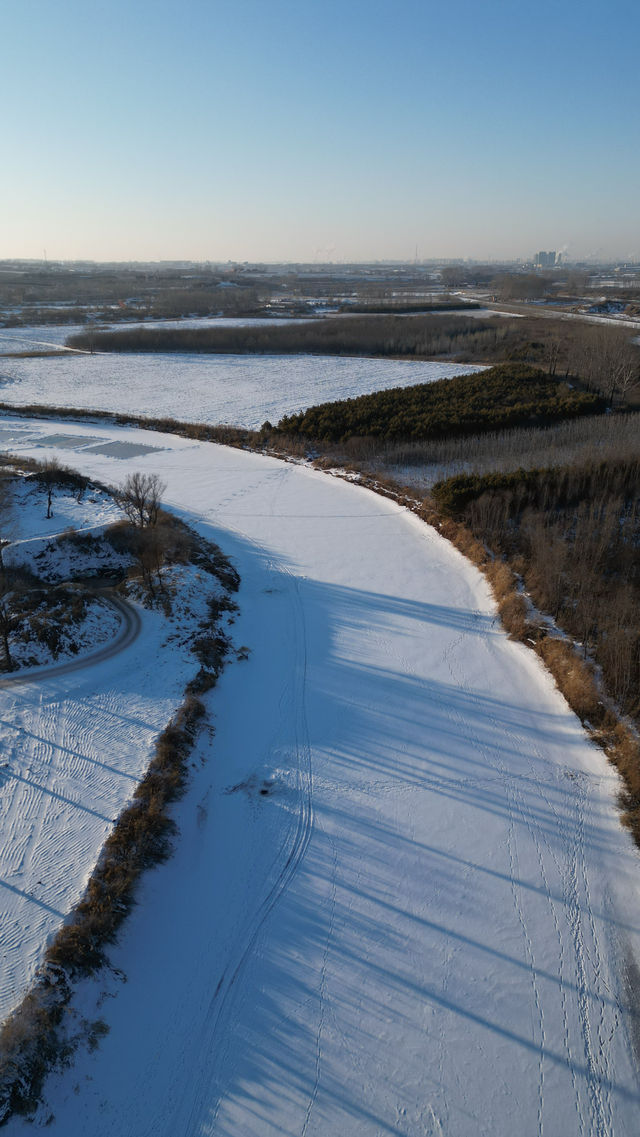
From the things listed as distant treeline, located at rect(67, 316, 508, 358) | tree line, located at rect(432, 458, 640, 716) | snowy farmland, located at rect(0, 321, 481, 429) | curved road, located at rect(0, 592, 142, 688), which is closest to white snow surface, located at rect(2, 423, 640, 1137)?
curved road, located at rect(0, 592, 142, 688)

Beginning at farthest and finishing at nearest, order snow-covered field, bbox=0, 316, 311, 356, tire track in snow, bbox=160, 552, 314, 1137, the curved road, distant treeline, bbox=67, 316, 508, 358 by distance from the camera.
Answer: snow-covered field, bbox=0, 316, 311, 356, distant treeline, bbox=67, 316, 508, 358, the curved road, tire track in snow, bbox=160, 552, 314, 1137

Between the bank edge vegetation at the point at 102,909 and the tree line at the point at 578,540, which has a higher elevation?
the tree line at the point at 578,540

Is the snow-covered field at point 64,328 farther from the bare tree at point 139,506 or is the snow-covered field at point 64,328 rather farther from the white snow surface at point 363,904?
the white snow surface at point 363,904

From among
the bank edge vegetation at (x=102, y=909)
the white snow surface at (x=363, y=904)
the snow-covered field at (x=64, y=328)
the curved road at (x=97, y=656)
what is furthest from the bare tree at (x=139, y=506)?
the snow-covered field at (x=64, y=328)

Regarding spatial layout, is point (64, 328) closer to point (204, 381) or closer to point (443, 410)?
point (204, 381)

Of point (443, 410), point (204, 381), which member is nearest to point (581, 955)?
point (443, 410)

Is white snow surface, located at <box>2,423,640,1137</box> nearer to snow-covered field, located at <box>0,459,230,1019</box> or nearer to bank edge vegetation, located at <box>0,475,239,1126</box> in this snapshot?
snow-covered field, located at <box>0,459,230,1019</box>
